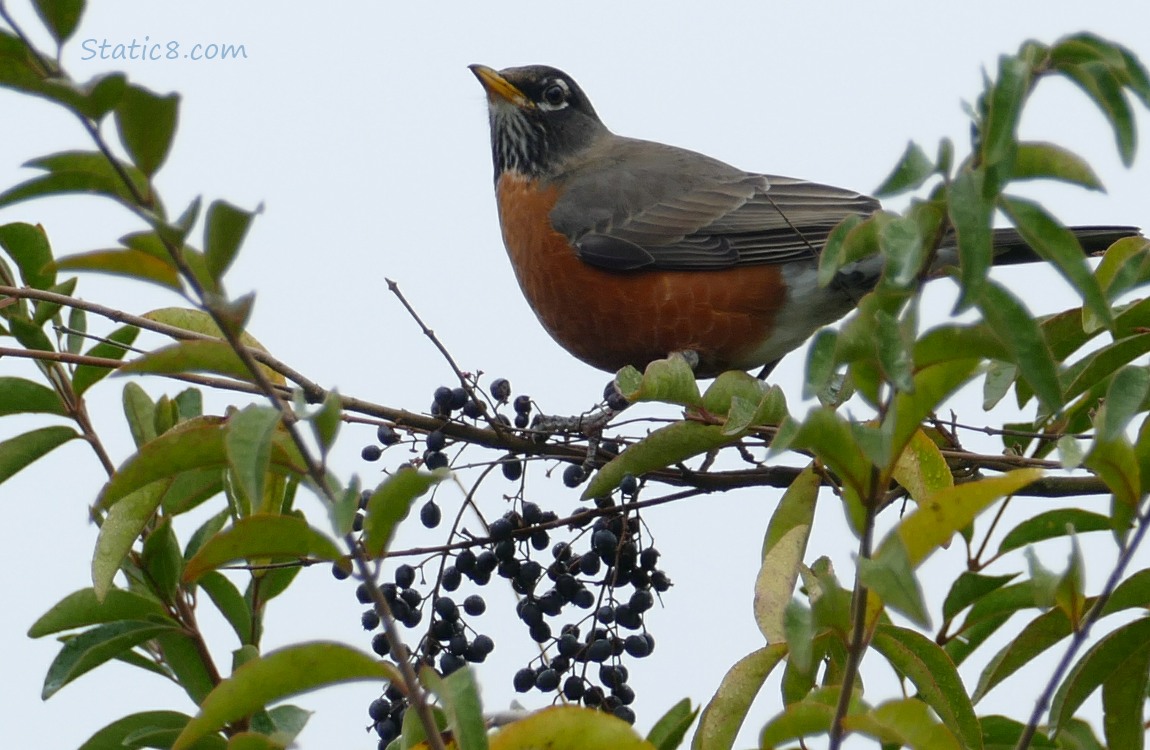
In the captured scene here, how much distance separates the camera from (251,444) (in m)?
1.00

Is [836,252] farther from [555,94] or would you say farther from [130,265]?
[555,94]

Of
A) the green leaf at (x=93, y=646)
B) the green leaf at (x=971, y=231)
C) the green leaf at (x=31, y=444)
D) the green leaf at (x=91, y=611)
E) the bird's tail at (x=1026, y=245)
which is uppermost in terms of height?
the bird's tail at (x=1026, y=245)

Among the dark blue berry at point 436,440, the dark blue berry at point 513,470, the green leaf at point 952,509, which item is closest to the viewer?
the green leaf at point 952,509

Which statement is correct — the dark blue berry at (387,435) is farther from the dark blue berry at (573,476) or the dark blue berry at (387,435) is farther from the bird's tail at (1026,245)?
the bird's tail at (1026,245)

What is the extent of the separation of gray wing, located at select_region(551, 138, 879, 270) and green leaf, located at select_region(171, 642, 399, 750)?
2705 mm

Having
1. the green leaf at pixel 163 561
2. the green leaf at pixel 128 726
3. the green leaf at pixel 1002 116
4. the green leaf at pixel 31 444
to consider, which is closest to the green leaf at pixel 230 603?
the green leaf at pixel 163 561

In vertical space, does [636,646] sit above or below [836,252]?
below

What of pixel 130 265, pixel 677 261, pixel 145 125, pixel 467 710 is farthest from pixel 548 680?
pixel 677 261

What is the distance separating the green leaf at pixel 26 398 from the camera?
2014 mm

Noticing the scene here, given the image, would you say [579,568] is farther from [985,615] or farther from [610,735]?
[610,735]

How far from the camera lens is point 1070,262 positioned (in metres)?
1.07

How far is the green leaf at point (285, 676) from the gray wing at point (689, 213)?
8.87 ft

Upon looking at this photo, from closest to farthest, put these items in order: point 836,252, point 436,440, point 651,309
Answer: point 836,252 < point 436,440 < point 651,309

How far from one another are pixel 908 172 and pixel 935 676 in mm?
666
